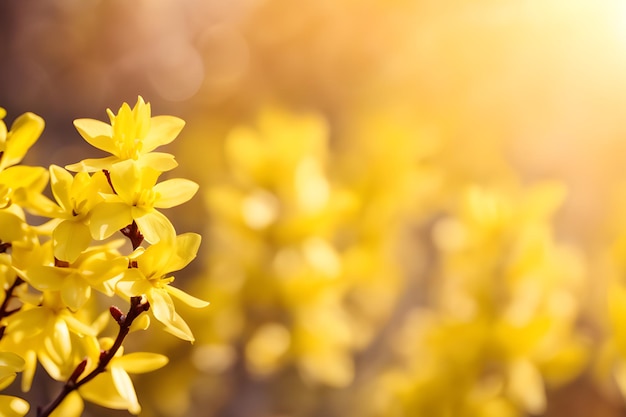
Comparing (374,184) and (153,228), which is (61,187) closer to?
(153,228)

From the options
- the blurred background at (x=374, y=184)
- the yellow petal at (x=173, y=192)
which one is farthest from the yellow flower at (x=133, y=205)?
the blurred background at (x=374, y=184)

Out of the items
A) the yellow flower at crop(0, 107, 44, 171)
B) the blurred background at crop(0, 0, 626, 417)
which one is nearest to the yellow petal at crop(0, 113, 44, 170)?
the yellow flower at crop(0, 107, 44, 171)

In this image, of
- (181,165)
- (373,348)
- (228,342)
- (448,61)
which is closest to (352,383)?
(373,348)

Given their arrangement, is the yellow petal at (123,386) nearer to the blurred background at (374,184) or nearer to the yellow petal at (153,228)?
the yellow petal at (153,228)

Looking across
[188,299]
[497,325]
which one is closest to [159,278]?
[188,299]

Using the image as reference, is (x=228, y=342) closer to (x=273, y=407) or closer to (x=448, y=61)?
(x=273, y=407)

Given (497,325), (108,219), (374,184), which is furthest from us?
(374,184)
